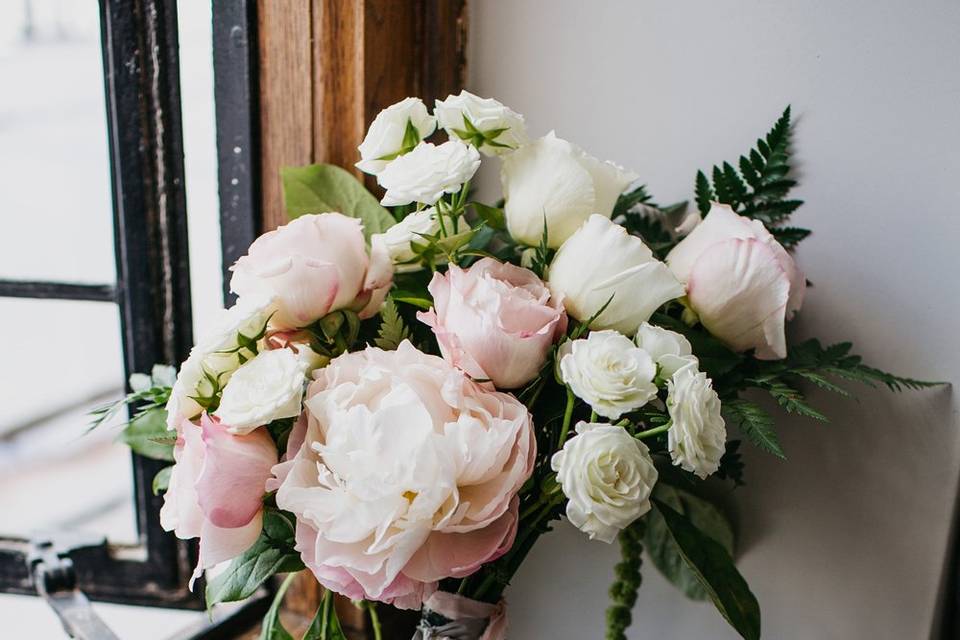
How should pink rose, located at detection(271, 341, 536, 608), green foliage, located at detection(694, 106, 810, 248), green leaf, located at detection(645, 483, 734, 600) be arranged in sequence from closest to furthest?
1. pink rose, located at detection(271, 341, 536, 608)
2. green foliage, located at detection(694, 106, 810, 248)
3. green leaf, located at detection(645, 483, 734, 600)

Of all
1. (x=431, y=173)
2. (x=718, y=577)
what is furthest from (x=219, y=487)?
(x=718, y=577)

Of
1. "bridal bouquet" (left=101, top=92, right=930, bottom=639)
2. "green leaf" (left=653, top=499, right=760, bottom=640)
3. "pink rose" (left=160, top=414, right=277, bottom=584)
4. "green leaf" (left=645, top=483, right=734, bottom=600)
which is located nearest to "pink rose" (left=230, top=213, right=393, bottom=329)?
"bridal bouquet" (left=101, top=92, right=930, bottom=639)

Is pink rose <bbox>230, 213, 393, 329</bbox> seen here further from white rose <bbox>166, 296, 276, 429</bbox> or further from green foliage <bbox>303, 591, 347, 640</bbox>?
green foliage <bbox>303, 591, 347, 640</bbox>

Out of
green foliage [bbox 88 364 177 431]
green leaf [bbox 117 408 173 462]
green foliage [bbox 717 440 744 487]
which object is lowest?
green leaf [bbox 117 408 173 462]

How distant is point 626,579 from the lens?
83 cm

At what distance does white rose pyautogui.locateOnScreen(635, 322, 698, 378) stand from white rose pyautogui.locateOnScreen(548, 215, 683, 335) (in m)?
0.03

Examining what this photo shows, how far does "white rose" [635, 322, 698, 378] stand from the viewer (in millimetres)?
547

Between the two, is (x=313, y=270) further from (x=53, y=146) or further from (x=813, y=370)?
(x=53, y=146)

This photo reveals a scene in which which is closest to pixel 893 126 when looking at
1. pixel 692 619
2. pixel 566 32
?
pixel 566 32

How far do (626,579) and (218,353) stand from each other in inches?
20.2

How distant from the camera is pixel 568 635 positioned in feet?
3.33

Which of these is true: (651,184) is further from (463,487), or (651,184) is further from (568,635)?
(568,635)

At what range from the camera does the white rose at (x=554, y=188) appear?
2.03ft

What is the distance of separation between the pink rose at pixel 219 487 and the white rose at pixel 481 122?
0.29 metres
